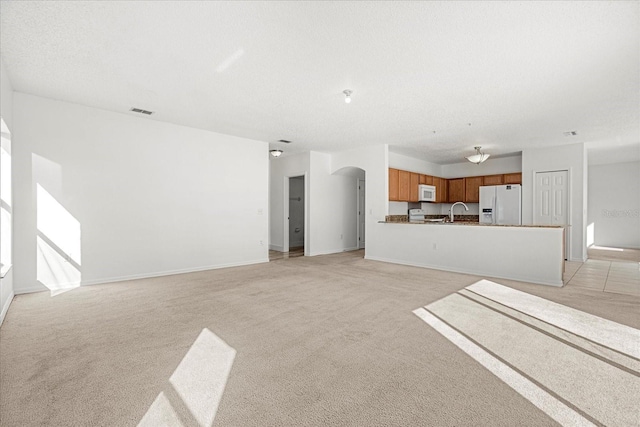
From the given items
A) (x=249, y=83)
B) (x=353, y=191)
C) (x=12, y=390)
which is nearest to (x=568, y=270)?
(x=353, y=191)

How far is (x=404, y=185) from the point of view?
7812 millimetres

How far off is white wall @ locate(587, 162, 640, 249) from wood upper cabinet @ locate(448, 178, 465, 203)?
159 inches

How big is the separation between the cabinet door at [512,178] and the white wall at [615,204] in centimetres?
335

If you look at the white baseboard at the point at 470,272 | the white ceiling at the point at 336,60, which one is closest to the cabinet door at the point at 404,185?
the white baseboard at the point at 470,272

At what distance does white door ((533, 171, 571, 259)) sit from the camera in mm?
6855

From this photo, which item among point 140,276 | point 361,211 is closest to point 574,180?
point 361,211

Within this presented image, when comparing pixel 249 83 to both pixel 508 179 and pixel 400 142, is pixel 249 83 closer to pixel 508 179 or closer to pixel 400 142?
pixel 400 142

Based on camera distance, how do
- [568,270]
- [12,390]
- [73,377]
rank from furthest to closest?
[568,270], [73,377], [12,390]

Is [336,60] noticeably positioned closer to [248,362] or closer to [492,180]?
[248,362]

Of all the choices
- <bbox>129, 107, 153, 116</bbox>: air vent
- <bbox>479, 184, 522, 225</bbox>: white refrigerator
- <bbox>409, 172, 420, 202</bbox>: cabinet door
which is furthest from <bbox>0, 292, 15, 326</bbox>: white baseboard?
<bbox>479, 184, 522, 225</bbox>: white refrigerator

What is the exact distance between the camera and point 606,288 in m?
4.39

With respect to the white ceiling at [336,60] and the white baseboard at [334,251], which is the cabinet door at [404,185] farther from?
the white ceiling at [336,60]

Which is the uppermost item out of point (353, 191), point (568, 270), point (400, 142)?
point (400, 142)

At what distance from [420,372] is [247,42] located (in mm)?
3025
